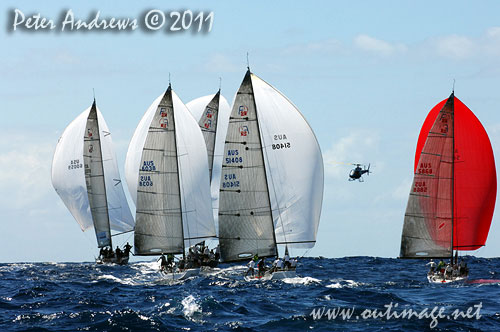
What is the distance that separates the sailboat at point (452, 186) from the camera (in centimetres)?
4806

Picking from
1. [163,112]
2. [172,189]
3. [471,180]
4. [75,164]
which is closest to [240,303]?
[172,189]

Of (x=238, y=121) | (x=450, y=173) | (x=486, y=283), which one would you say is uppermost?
(x=238, y=121)

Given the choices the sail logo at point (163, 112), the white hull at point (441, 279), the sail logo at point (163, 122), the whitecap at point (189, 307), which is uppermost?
the sail logo at point (163, 112)

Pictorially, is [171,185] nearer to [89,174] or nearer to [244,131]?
[244,131]

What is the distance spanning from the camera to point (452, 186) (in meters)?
47.9

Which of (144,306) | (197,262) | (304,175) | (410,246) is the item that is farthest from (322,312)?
(197,262)

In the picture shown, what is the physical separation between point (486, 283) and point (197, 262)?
17.5 m

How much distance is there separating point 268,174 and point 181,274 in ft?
29.8

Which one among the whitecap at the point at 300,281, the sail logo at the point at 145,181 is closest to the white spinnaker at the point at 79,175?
the sail logo at the point at 145,181

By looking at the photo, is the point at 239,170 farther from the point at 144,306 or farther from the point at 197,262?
the point at 144,306

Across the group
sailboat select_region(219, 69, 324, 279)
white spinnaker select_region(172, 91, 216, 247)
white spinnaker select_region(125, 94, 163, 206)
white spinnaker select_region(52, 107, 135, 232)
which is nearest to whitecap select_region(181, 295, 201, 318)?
sailboat select_region(219, 69, 324, 279)

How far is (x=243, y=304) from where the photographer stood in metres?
37.1

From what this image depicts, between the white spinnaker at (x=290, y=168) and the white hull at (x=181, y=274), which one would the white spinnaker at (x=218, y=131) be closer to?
the white hull at (x=181, y=274)
